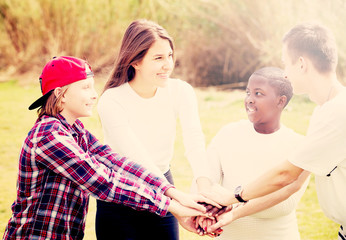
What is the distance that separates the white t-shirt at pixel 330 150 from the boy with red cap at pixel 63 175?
77cm

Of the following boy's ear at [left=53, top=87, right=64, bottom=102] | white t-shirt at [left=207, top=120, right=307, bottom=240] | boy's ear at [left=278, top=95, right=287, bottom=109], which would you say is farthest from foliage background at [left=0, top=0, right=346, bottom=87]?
boy's ear at [left=53, top=87, right=64, bottom=102]

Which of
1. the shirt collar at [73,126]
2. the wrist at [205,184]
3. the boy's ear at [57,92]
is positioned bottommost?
the wrist at [205,184]

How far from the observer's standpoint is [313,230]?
14.4 feet

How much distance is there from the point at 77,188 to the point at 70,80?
554mm

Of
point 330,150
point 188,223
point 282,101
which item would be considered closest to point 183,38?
point 282,101

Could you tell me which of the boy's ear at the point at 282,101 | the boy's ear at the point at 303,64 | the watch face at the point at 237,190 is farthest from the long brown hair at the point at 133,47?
the watch face at the point at 237,190

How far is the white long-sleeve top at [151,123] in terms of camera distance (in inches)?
107

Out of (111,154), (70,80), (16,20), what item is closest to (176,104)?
(111,154)

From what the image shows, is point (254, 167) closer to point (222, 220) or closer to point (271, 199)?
point (271, 199)

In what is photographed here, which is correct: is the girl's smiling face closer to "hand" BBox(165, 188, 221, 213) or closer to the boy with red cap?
"hand" BBox(165, 188, 221, 213)

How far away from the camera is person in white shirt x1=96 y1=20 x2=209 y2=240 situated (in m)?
2.70

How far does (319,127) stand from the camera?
6.88 ft

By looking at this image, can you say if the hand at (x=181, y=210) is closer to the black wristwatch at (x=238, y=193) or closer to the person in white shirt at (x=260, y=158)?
the person in white shirt at (x=260, y=158)

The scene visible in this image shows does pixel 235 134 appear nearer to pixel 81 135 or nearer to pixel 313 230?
pixel 81 135
